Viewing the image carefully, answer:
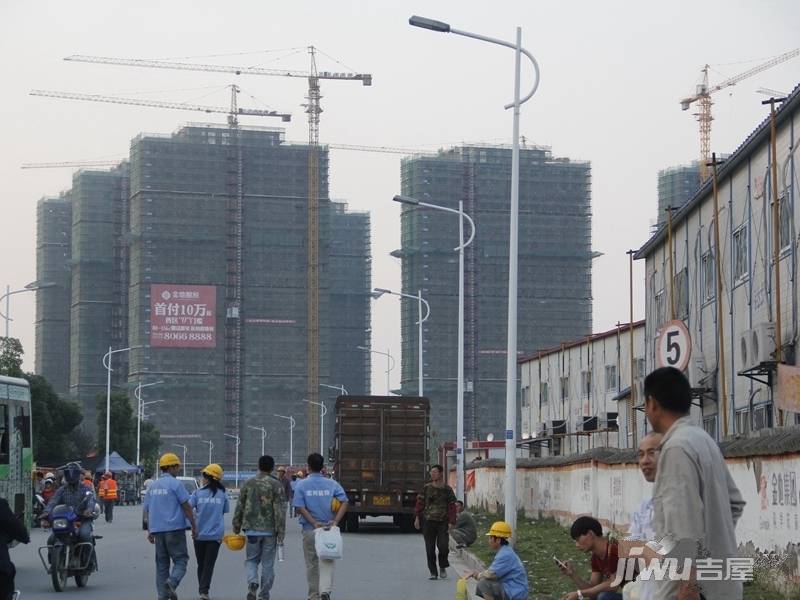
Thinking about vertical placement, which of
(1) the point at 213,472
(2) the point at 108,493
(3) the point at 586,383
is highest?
(3) the point at 586,383

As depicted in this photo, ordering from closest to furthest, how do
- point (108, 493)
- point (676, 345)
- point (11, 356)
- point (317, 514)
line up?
point (317, 514) → point (676, 345) → point (108, 493) → point (11, 356)

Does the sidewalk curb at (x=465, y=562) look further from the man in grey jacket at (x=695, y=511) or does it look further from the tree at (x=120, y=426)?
the tree at (x=120, y=426)

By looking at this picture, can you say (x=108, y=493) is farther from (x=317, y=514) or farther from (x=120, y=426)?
(x=120, y=426)

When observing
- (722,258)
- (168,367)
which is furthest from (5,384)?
(168,367)

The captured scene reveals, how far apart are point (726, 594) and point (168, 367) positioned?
167424 mm

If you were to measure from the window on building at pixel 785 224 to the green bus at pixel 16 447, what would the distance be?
13.1 meters

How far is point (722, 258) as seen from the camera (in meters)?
30.8

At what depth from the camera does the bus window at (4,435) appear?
72.3ft

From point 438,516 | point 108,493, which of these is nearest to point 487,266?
point 108,493

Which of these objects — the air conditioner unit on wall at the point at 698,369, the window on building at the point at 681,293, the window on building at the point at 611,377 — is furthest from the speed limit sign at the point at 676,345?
the window on building at the point at 611,377

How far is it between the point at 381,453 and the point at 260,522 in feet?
67.4

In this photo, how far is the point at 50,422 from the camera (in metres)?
89.9

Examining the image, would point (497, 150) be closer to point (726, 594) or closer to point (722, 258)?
point (722, 258)

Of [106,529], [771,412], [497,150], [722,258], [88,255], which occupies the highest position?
[497,150]
